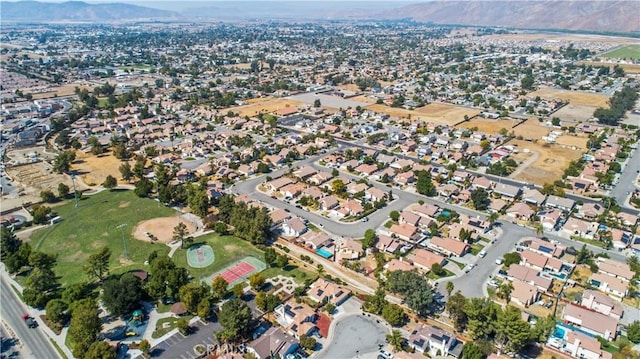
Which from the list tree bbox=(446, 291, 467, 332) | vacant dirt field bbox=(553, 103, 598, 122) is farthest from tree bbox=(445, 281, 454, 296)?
vacant dirt field bbox=(553, 103, 598, 122)

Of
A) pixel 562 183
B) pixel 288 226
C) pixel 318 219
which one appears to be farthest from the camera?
pixel 562 183

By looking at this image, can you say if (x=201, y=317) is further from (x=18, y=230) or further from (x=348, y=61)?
(x=348, y=61)

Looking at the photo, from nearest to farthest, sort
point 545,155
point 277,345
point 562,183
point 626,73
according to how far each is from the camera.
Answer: point 277,345
point 562,183
point 545,155
point 626,73

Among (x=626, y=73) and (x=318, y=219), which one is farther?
(x=626, y=73)

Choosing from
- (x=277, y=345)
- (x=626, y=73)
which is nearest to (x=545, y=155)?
(x=277, y=345)

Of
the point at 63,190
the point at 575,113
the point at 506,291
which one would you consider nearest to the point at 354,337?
the point at 506,291

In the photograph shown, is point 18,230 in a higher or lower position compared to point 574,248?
lower

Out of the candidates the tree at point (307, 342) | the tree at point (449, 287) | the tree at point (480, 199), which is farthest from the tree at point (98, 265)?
the tree at point (480, 199)

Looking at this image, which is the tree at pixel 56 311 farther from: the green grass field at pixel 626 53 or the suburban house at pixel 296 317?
the green grass field at pixel 626 53
